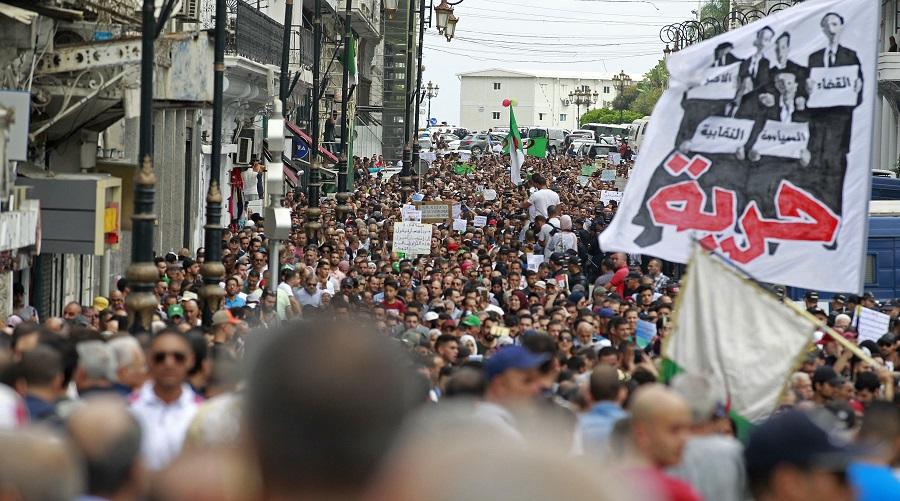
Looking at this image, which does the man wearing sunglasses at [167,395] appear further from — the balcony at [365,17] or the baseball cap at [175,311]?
the balcony at [365,17]

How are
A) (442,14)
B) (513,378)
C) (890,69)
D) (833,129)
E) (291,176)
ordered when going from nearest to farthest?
1. (513,378)
2. (833,129)
3. (442,14)
4. (890,69)
5. (291,176)

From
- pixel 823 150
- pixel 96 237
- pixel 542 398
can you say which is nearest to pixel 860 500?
pixel 542 398

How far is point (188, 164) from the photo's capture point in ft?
106

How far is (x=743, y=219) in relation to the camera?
11086 mm

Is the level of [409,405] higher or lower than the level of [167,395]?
higher

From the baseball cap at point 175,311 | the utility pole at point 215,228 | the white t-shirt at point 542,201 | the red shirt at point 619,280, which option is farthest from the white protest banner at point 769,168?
the white t-shirt at point 542,201

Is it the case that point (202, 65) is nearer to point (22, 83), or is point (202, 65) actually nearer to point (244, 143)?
point (22, 83)

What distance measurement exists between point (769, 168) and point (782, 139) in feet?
0.83

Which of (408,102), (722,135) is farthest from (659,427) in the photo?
(408,102)

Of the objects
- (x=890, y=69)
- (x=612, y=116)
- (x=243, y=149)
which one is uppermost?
(x=612, y=116)

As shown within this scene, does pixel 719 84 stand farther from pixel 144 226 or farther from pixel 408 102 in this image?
pixel 408 102

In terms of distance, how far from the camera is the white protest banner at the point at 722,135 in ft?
37.3

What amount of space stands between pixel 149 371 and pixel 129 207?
1625 centimetres

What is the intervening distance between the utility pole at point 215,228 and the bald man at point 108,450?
10702 mm
